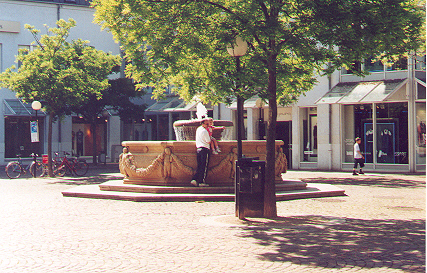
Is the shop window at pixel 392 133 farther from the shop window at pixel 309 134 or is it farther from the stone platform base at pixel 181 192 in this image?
the stone platform base at pixel 181 192

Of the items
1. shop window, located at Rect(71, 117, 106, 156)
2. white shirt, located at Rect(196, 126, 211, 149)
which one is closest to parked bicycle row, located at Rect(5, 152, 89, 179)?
white shirt, located at Rect(196, 126, 211, 149)

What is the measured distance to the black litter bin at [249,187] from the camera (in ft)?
31.7

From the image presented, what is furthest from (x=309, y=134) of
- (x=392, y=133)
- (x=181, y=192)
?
(x=181, y=192)

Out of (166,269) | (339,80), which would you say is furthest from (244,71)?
(339,80)

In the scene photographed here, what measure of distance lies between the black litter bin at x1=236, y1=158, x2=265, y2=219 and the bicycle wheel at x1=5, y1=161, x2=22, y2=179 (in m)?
15.7

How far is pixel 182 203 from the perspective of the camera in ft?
40.3

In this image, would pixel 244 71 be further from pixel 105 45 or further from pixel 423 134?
A: pixel 105 45

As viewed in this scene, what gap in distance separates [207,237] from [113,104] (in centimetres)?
2660

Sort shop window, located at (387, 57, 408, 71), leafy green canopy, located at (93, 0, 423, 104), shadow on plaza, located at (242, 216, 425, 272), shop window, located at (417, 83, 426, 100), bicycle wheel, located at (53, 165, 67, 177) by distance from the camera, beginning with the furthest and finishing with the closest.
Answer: shop window, located at (387, 57, 408, 71) → shop window, located at (417, 83, 426, 100) → bicycle wheel, located at (53, 165, 67, 177) → leafy green canopy, located at (93, 0, 423, 104) → shadow on plaza, located at (242, 216, 425, 272)

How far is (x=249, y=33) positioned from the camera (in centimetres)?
916

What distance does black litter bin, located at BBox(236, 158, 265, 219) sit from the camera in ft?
31.7

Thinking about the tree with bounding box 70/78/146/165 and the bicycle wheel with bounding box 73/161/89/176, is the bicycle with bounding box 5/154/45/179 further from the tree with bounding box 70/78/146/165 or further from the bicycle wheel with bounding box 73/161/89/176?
the tree with bounding box 70/78/146/165

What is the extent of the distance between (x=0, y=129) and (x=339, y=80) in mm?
21593

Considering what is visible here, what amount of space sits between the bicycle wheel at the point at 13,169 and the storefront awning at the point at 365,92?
581 inches
